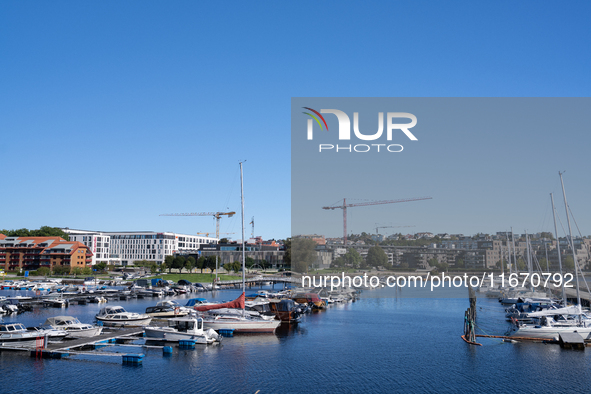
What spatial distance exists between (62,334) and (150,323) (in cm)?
889

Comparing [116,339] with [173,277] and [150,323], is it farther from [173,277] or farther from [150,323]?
[173,277]

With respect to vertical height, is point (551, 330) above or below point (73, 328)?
below

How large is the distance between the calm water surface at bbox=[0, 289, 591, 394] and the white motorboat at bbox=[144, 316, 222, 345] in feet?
3.09

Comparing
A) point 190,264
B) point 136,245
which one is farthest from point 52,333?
point 136,245

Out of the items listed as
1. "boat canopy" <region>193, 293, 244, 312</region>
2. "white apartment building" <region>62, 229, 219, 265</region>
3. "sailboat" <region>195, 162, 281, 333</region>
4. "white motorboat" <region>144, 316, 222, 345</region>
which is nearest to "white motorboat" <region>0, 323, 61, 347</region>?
"white motorboat" <region>144, 316, 222, 345</region>

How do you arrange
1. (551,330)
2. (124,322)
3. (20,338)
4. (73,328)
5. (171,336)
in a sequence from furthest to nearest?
(124,322), (551,330), (73,328), (171,336), (20,338)

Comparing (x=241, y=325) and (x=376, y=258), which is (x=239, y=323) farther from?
(x=376, y=258)

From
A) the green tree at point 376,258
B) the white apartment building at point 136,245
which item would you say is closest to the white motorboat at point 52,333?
the green tree at point 376,258

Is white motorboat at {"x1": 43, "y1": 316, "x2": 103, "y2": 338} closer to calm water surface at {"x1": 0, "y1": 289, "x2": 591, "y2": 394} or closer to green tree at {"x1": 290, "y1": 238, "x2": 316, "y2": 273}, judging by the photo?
calm water surface at {"x1": 0, "y1": 289, "x2": 591, "y2": 394}

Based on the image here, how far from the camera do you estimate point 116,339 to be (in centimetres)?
3406

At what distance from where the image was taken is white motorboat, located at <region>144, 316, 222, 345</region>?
32188 millimetres

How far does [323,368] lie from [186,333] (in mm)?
9946

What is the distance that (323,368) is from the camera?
27.8m

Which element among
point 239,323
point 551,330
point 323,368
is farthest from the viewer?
point 239,323
